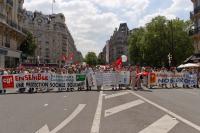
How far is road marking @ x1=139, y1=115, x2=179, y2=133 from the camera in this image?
35.4 feet

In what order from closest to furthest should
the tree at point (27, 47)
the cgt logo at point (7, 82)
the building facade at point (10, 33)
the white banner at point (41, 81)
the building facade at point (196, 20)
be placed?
1. the cgt logo at point (7, 82)
2. the white banner at point (41, 81)
3. the building facade at point (10, 33)
4. the building facade at point (196, 20)
5. the tree at point (27, 47)

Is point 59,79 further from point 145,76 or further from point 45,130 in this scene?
point 45,130

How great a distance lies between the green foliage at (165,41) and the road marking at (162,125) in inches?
2769

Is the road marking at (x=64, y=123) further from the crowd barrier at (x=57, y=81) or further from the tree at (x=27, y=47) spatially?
the tree at (x=27, y=47)

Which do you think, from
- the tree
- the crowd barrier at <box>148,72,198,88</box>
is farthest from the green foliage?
the crowd barrier at <box>148,72,198,88</box>

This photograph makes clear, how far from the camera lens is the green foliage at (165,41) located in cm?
8378

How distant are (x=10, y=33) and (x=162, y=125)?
50784mm

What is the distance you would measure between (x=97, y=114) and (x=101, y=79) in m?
17.8

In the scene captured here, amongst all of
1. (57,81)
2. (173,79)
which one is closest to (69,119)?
(57,81)

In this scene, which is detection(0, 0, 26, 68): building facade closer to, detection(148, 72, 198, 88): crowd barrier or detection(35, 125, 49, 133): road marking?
detection(148, 72, 198, 88): crowd barrier

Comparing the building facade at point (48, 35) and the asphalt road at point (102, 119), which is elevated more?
the building facade at point (48, 35)

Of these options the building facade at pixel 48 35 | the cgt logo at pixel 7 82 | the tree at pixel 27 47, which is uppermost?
the building facade at pixel 48 35

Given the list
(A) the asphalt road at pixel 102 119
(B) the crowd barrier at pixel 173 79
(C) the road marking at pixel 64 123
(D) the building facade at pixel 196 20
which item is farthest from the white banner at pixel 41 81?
(D) the building facade at pixel 196 20

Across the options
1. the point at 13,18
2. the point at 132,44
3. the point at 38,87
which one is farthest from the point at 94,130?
the point at 132,44
